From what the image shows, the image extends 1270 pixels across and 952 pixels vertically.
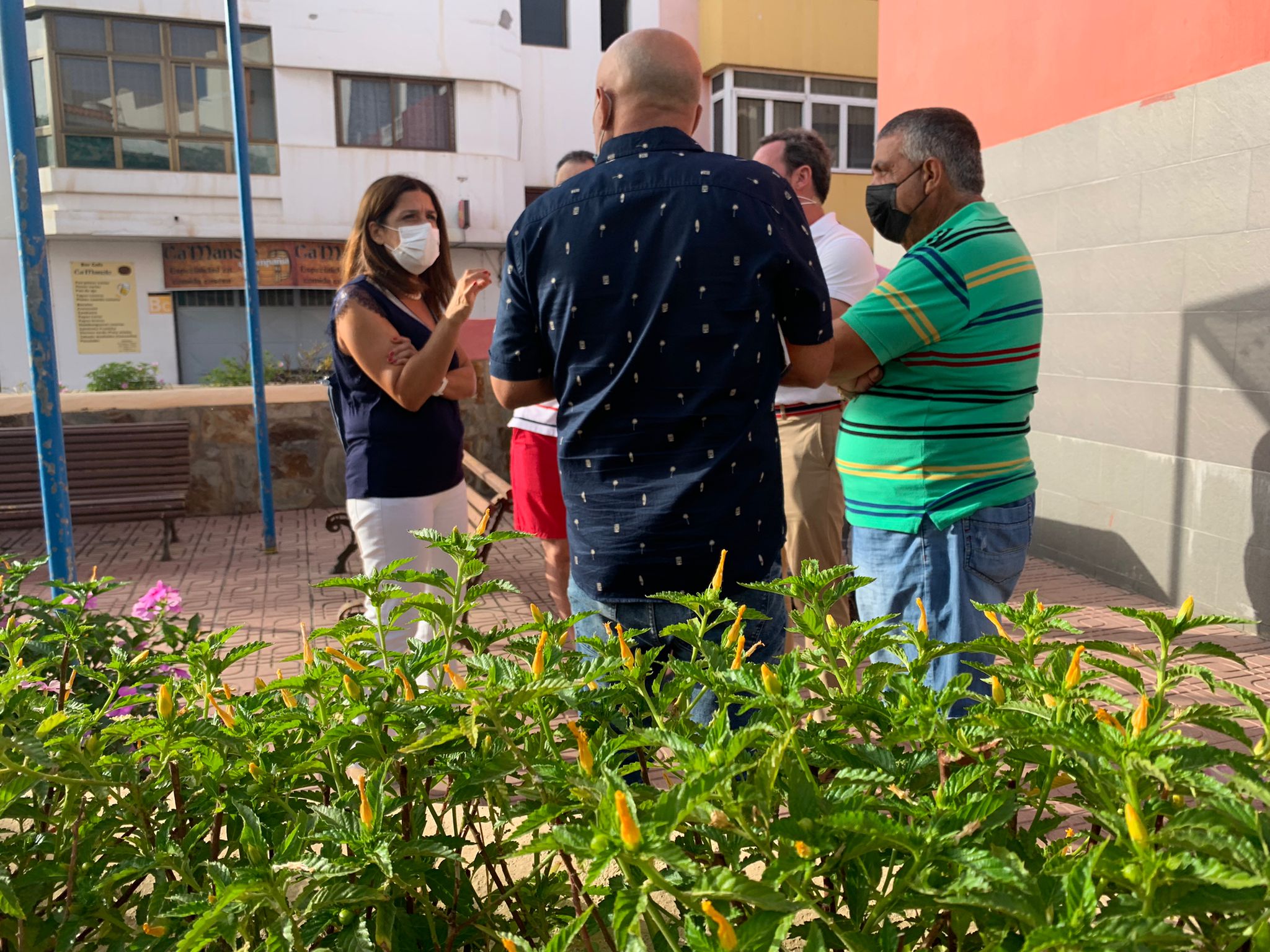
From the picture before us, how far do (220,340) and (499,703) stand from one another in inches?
776

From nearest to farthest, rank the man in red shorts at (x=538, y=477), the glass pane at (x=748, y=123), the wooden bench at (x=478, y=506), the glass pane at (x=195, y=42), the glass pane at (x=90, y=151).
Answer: the man in red shorts at (x=538, y=477) < the wooden bench at (x=478, y=506) < the glass pane at (x=90, y=151) < the glass pane at (x=195, y=42) < the glass pane at (x=748, y=123)

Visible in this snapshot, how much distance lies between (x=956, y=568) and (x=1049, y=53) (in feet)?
15.8

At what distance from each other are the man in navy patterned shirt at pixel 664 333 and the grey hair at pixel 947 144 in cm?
58

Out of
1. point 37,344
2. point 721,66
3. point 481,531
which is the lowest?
point 481,531

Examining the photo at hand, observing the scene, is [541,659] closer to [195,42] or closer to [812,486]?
[812,486]

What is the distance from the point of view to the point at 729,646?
1263 millimetres

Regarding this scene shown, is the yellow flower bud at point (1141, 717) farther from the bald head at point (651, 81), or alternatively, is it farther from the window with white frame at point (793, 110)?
the window with white frame at point (793, 110)

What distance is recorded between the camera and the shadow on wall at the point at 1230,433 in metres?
4.67

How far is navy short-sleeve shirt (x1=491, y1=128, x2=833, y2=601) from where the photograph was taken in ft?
6.78

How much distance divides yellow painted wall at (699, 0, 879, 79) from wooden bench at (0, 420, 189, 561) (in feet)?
43.5

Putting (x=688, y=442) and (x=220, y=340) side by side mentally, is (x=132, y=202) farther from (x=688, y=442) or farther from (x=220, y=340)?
(x=688, y=442)

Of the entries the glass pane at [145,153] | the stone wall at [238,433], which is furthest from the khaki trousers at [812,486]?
the glass pane at [145,153]

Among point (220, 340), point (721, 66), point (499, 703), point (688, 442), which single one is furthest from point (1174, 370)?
point (220, 340)

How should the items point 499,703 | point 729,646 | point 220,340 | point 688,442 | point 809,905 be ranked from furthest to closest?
point 220,340
point 688,442
point 729,646
point 499,703
point 809,905
